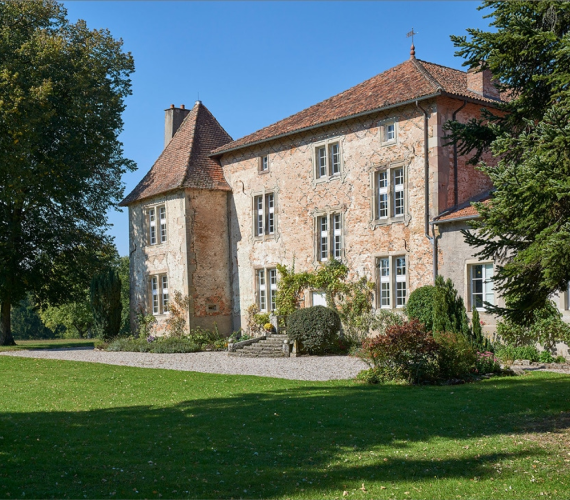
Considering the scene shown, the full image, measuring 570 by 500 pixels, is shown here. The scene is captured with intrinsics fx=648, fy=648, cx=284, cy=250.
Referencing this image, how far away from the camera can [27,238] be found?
30.3m

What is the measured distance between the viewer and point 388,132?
2138cm

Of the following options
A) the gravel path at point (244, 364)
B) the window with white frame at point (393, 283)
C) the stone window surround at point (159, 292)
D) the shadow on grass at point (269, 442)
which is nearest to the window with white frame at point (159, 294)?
the stone window surround at point (159, 292)

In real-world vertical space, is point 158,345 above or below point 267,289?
below

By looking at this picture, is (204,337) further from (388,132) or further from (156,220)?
(388,132)

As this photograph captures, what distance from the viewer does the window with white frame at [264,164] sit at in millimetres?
25828

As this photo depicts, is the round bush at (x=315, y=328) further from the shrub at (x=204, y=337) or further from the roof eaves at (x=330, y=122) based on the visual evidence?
the roof eaves at (x=330, y=122)

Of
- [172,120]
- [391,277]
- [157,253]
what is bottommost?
[391,277]

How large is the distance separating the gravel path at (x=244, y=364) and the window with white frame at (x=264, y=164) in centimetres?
746

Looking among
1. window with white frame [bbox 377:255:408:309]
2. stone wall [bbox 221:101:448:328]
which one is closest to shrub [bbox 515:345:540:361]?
stone wall [bbox 221:101:448:328]

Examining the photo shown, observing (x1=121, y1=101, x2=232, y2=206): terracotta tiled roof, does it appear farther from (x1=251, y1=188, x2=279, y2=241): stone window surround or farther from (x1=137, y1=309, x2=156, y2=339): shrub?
(x1=137, y1=309, x2=156, y2=339): shrub

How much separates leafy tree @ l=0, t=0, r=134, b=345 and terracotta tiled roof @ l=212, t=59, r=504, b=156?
8.27m

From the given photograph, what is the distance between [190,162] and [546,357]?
1673 centimetres

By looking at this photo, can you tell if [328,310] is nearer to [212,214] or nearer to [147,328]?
[212,214]

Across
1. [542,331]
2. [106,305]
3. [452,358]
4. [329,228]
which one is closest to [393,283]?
[329,228]
